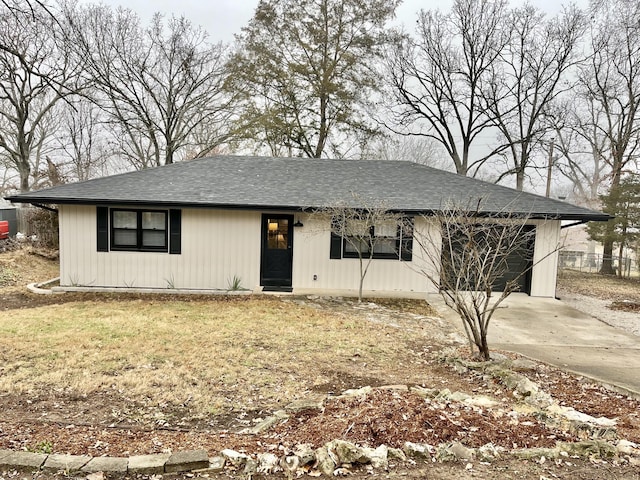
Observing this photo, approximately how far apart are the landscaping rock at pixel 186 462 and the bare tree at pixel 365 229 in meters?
6.82

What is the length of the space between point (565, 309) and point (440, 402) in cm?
731

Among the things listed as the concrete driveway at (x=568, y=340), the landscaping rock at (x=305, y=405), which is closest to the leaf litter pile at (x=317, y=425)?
the landscaping rock at (x=305, y=405)

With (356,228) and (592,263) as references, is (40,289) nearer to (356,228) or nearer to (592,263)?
(356,228)

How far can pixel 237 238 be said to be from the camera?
10.6 meters

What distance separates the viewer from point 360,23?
66.5ft

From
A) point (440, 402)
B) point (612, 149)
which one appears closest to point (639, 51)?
point (612, 149)

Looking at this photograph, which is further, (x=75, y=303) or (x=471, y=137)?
(x=471, y=137)

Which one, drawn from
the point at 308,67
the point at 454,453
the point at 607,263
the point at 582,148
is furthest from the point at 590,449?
the point at 582,148

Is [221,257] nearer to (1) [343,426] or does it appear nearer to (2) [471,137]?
(1) [343,426]

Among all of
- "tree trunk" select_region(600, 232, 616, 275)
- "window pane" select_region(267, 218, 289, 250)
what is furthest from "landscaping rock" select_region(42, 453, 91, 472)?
"tree trunk" select_region(600, 232, 616, 275)

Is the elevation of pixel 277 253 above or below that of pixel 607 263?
above

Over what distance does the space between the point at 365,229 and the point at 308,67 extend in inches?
547

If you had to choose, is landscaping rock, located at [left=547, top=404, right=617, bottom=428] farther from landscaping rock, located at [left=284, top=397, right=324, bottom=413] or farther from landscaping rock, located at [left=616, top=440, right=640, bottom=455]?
landscaping rock, located at [left=284, top=397, right=324, bottom=413]

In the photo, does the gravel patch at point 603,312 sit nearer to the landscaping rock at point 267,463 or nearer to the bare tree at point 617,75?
the bare tree at point 617,75
